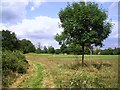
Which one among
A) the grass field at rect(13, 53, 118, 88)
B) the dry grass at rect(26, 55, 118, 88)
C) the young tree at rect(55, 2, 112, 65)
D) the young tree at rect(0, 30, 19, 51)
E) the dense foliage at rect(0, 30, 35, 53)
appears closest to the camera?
the grass field at rect(13, 53, 118, 88)

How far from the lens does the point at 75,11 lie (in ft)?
82.1

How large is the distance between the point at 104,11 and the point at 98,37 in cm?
243

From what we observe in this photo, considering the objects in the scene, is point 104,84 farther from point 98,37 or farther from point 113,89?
point 98,37

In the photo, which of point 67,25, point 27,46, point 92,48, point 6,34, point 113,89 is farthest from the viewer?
point 27,46

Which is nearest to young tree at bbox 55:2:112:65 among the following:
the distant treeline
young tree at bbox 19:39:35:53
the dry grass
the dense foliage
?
the distant treeline

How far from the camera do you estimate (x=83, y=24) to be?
24.9 meters

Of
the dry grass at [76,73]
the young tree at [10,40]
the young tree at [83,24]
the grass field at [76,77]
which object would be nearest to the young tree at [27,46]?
the young tree at [10,40]

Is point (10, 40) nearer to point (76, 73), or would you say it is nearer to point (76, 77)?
point (76, 73)

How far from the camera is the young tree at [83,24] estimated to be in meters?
24.6

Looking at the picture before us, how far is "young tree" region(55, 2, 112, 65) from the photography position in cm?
2462

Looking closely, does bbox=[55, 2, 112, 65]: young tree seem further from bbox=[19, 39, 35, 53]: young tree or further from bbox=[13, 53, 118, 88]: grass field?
bbox=[19, 39, 35, 53]: young tree

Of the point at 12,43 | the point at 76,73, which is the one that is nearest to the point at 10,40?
the point at 12,43

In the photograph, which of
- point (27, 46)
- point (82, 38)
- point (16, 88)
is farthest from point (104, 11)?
point (27, 46)

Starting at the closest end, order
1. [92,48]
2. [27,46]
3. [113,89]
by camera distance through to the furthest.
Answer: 1. [113,89]
2. [92,48]
3. [27,46]
